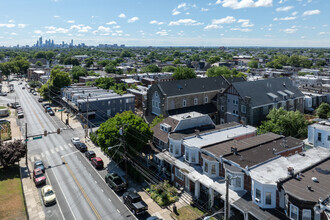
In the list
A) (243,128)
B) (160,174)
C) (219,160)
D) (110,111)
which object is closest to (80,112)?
(110,111)

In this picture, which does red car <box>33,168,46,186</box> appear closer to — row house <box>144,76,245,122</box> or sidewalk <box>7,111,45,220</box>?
sidewalk <box>7,111,45,220</box>

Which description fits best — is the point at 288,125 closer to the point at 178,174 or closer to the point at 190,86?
the point at 178,174

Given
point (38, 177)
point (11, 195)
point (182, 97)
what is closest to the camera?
point (11, 195)

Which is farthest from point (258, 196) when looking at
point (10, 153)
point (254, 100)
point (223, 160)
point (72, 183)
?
point (10, 153)

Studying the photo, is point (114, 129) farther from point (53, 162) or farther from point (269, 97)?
point (269, 97)

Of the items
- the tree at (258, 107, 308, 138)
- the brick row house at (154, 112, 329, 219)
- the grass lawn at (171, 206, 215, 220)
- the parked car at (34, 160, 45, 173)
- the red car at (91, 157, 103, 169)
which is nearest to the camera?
the brick row house at (154, 112, 329, 219)

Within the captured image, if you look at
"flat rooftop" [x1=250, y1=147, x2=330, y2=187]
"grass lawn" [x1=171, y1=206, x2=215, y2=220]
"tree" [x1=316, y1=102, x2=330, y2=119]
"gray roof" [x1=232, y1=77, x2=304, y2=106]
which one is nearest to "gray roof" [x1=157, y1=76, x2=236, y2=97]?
"gray roof" [x1=232, y1=77, x2=304, y2=106]
